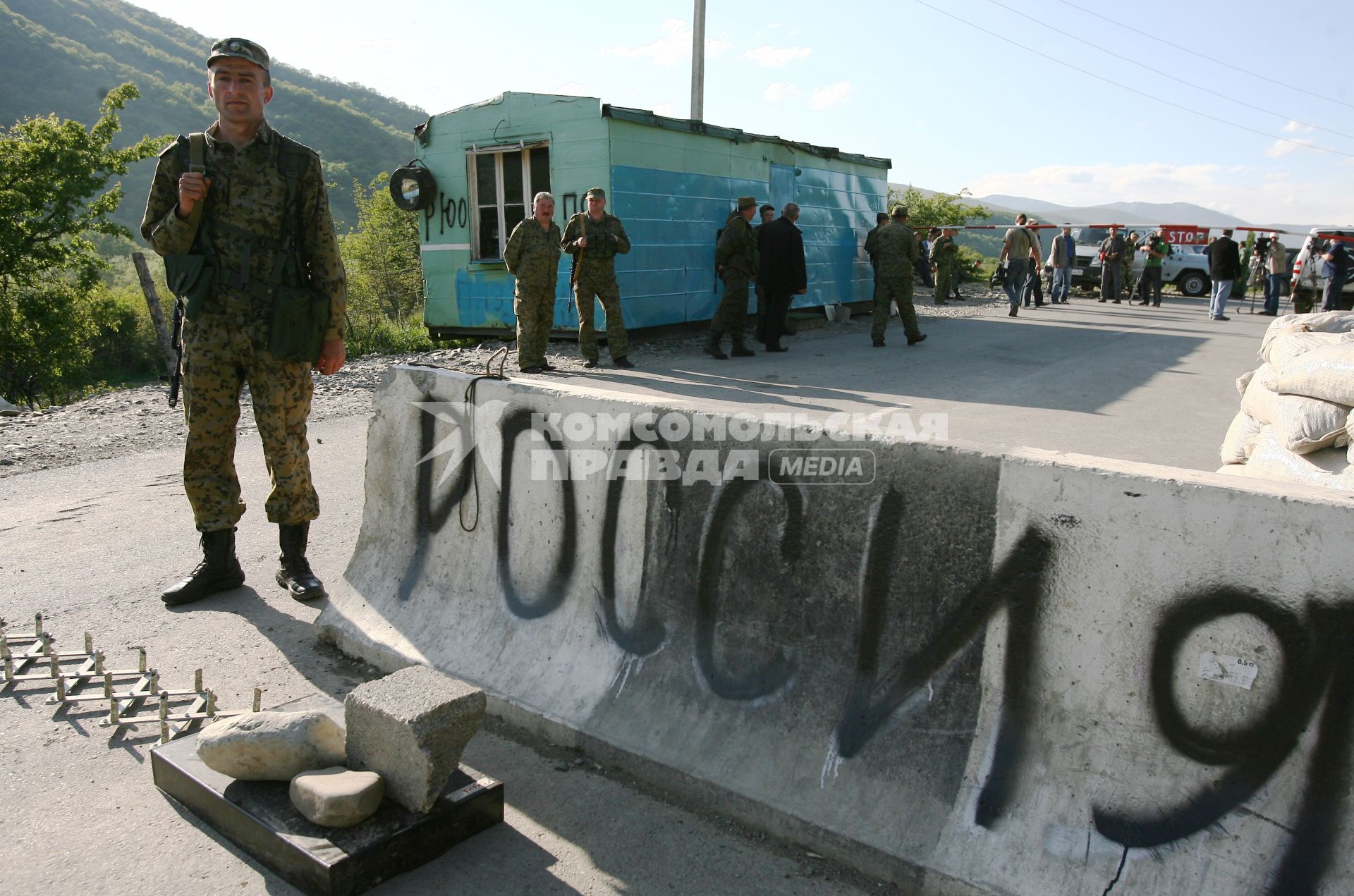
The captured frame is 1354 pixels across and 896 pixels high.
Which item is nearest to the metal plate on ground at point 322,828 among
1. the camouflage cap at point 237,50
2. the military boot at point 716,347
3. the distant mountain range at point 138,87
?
the camouflage cap at point 237,50

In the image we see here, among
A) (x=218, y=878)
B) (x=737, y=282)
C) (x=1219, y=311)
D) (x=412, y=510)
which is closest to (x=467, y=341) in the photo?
(x=737, y=282)

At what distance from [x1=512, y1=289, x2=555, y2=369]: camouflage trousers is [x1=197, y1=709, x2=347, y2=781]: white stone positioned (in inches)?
306

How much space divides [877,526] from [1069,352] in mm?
11676

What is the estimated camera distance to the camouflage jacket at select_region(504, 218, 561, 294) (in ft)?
31.8

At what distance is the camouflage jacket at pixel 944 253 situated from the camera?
20.1 meters

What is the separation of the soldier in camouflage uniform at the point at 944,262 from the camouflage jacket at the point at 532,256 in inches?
499

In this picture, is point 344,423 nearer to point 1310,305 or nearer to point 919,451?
point 919,451

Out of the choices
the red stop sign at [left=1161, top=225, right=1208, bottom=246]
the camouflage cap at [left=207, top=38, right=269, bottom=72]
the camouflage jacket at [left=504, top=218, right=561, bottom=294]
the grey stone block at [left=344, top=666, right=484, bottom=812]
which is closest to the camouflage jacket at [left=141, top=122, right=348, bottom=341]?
the camouflage cap at [left=207, top=38, right=269, bottom=72]

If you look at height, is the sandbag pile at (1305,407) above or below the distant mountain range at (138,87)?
below

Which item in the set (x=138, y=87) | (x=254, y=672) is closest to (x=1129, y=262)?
(x=254, y=672)

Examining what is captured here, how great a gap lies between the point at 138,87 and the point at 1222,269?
263ft

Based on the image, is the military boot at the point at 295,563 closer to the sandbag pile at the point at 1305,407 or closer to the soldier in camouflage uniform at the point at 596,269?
the sandbag pile at the point at 1305,407

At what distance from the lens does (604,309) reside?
34.7 ft

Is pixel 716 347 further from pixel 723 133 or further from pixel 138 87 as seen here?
pixel 138 87
